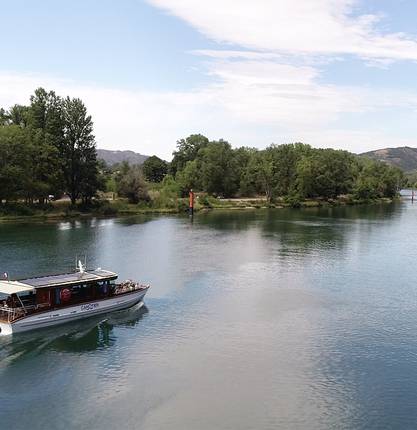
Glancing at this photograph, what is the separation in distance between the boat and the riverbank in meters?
66.0

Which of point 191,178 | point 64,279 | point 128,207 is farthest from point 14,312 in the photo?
point 191,178

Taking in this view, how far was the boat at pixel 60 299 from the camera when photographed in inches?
1465

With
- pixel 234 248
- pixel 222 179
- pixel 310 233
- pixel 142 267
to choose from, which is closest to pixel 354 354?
pixel 142 267

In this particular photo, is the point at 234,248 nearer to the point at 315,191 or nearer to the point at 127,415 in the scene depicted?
the point at 127,415

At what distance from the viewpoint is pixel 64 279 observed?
41375mm

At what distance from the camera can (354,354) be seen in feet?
114

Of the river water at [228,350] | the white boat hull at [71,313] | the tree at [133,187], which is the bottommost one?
the river water at [228,350]

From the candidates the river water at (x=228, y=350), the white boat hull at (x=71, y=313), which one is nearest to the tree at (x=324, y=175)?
the river water at (x=228, y=350)

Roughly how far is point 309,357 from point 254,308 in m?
11.4

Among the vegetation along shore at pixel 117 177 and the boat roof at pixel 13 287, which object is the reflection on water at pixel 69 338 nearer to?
the boat roof at pixel 13 287

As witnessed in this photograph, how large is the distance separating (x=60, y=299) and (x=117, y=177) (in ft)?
347

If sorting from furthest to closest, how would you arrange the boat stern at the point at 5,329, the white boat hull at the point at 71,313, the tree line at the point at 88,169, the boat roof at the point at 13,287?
the tree line at the point at 88,169
the boat roof at the point at 13,287
the white boat hull at the point at 71,313
the boat stern at the point at 5,329

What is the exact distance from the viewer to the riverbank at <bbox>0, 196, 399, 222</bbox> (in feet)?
350

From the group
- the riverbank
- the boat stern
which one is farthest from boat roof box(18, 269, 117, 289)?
the riverbank
